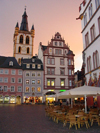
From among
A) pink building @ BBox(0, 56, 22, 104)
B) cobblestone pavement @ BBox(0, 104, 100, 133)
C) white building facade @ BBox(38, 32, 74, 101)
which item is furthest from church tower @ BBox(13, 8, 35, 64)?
cobblestone pavement @ BBox(0, 104, 100, 133)

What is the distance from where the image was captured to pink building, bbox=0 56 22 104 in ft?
162

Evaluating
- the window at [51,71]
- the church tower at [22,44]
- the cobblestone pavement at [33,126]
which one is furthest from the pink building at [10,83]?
the cobblestone pavement at [33,126]

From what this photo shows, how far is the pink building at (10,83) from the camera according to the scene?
162 ft

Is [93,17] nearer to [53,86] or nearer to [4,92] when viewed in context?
[53,86]

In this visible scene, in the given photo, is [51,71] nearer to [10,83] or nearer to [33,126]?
[10,83]

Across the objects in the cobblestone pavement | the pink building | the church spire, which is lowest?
the cobblestone pavement

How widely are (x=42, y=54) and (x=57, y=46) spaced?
5.42m

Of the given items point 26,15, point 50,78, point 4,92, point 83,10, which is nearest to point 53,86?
point 50,78

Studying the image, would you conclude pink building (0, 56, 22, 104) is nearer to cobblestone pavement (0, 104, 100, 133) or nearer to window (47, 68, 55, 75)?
window (47, 68, 55, 75)

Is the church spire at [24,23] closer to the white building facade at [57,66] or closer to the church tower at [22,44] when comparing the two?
the church tower at [22,44]

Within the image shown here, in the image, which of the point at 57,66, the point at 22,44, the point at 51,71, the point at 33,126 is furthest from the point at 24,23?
the point at 33,126

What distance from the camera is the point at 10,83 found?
166ft

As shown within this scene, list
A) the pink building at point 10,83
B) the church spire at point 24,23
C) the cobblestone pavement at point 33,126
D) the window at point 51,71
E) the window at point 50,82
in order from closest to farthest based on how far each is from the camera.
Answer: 1. the cobblestone pavement at point 33,126
2. the pink building at point 10,83
3. the window at point 50,82
4. the window at point 51,71
5. the church spire at point 24,23

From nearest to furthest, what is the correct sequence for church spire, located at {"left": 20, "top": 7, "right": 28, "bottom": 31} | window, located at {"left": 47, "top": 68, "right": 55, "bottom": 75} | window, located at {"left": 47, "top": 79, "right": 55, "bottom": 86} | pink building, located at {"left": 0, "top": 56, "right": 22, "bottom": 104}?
1. pink building, located at {"left": 0, "top": 56, "right": 22, "bottom": 104}
2. window, located at {"left": 47, "top": 79, "right": 55, "bottom": 86}
3. window, located at {"left": 47, "top": 68, "right": 55, "bottom": 75}
4. church spire, located at {"left": 20, "top": 7, "right": 28, "bottom": 31}
